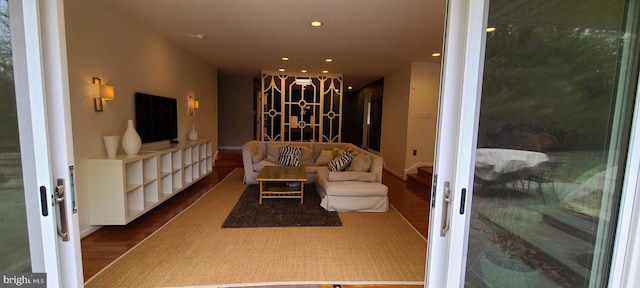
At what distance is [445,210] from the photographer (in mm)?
1222

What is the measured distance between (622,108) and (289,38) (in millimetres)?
3642

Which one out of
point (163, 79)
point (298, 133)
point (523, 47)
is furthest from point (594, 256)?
point (298, 133)

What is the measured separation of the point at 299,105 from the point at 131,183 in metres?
4.70

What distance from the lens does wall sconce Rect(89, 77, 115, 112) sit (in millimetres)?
2809

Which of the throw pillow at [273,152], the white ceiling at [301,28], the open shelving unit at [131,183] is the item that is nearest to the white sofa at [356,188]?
the throw pillow at [273,152]

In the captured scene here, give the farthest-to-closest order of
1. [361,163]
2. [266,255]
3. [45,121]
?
1. [361,163]
2. [266,255]
3. [45,121]

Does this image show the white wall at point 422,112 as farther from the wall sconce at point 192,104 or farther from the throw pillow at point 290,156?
the wall sconce at point 192,104

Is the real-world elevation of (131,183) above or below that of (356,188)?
above

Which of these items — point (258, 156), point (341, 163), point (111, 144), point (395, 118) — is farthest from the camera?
point (395, 118)

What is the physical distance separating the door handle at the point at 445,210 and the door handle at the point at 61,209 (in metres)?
1.62

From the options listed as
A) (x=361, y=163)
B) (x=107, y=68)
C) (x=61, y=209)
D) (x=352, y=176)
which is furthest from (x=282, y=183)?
(x=61, y=209)

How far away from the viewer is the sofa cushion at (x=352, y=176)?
155 inches

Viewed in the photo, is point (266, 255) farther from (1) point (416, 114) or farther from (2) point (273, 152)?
(1) point (416, 114)

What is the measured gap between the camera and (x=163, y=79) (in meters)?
4.29
